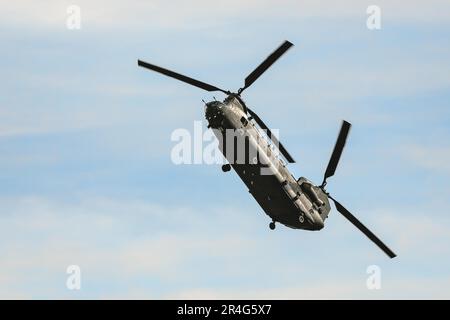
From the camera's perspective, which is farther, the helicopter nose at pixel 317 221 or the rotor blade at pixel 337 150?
the helicopter nose at pixel 317 221

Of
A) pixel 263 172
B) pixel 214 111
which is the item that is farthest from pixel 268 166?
pixel 214 111

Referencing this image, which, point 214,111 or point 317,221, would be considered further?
point 317,221

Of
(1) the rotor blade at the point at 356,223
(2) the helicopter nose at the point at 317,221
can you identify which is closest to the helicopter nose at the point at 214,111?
(2) the helicopter nose at the point at 317,221

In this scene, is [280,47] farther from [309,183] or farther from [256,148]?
[309,183]

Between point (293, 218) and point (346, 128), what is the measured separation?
774cm

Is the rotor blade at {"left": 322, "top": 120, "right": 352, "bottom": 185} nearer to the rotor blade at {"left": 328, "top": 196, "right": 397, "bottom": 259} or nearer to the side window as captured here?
the rotor blade at {"left": 328, "top": 196, "right": 397, "bottom": 259}

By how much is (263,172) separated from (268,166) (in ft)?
1.89

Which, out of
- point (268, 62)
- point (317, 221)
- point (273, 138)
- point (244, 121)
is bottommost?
point (317, 221)

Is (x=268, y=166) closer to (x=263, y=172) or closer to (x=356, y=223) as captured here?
(x=263, y=172)

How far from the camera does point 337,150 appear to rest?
67.4 meters

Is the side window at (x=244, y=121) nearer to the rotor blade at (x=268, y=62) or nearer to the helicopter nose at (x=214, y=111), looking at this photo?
the helicopter nose at (x=214, y=111)

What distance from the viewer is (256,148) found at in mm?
63750

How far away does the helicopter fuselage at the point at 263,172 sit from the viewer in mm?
62281
